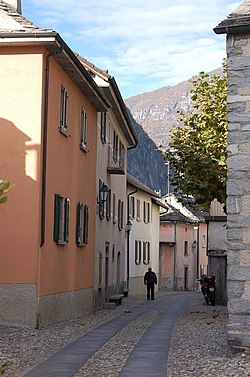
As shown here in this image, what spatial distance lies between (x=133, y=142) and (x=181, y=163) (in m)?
16.0

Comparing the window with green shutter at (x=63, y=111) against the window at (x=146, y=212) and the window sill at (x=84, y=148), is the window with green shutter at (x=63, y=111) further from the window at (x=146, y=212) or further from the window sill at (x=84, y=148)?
the window at (x=146, y=212)

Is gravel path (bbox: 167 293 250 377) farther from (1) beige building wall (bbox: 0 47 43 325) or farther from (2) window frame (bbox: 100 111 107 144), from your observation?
(2) window frame (bbox: 100 111 107 144)

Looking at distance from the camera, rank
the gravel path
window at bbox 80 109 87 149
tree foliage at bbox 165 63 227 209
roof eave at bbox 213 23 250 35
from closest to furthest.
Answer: the gravel path → roof eave at bbox 213 23 250 35 → tree foliage at bbox 165 63 227 209 → window at bbox 80 109 87 149

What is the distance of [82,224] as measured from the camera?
71.7 ft

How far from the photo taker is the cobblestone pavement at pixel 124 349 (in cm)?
1016

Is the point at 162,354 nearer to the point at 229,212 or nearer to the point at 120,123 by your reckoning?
the point at 229,212

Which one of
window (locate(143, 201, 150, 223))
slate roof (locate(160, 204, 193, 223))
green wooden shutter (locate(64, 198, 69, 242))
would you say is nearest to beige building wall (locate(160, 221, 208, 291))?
slate roof (locate(160, 204, 193, 223))

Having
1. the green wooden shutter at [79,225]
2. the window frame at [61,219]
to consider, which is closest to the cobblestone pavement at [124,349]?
the window frame at [61,219]

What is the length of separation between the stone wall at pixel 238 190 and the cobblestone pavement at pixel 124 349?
0.61 meters

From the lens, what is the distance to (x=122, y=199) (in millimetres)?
34125

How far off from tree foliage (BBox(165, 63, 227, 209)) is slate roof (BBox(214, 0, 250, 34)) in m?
8.38

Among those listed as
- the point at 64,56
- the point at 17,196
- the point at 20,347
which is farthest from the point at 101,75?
the point at 20,347

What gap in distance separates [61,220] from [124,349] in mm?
6146

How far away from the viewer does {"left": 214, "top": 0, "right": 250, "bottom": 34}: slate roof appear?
11.8m
